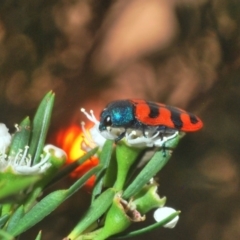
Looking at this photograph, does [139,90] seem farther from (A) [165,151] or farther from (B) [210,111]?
(A) [165,151]

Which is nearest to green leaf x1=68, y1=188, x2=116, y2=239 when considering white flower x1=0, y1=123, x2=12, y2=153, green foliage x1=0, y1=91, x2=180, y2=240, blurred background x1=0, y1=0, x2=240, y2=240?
green foliage x1=0, y1=91, x2=180, y2=240

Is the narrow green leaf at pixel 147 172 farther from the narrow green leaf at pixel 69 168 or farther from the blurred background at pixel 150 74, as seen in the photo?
the blurred background at pixel 150 74

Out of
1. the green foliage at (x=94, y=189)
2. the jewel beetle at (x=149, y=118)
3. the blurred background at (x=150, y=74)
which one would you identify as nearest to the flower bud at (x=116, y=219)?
the green foliage at (x=94, y=189)

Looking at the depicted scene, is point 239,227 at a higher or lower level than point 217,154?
lower

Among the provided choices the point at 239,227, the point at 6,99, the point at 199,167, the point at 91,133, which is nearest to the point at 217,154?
the point at 199,167

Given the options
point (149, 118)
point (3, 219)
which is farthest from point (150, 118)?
point (3, 219)

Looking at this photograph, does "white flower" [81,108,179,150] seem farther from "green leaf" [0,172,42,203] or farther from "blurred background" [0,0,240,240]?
"blurred background" [0,0,240,240]

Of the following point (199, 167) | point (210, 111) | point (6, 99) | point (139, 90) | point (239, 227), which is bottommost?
point (239, 227)
